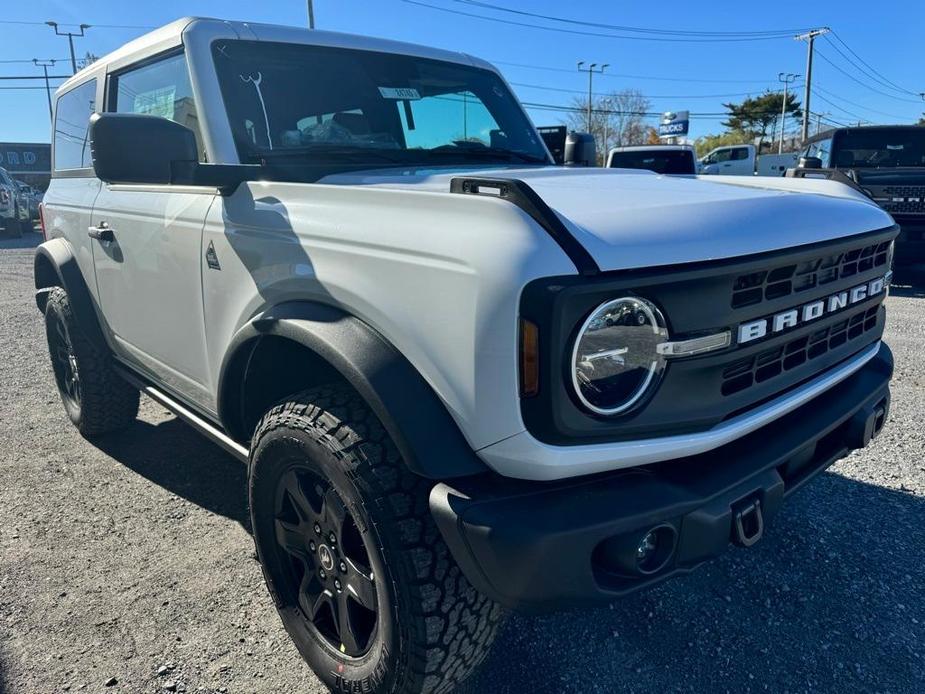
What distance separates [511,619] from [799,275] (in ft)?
4.97

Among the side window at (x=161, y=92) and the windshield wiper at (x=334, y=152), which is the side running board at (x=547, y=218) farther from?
the side window at (x=161, y=92)

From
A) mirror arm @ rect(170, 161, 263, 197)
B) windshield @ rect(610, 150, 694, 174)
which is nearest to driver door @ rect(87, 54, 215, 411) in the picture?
mirror arm @ rect(170, 161, 263, 197)

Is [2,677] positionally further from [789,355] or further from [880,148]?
[880,148]

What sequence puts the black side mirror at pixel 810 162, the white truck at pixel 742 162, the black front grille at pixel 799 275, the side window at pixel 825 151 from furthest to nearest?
the white truck at pixel 742 162 < the side window at pixel 825 151 < the black side mirror at pixel 810 162 < the black front grille at pixel 799 275

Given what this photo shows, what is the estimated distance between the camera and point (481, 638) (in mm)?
1826

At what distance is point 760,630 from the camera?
2.39m

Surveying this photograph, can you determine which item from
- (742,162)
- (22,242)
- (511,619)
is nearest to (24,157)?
(22,242)

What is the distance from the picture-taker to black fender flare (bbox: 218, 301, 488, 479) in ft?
5.23

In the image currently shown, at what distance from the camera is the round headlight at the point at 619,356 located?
154 centimetres

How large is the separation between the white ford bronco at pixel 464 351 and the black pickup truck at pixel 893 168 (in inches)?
272

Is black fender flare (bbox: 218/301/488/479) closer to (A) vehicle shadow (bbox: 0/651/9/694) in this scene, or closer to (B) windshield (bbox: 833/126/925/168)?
(A) vehicle shadow (bbox: 0/651/9/694)

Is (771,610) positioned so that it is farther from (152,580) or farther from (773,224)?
(152,580)

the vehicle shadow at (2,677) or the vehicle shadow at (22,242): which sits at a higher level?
the vehicle shadow at (22,242)

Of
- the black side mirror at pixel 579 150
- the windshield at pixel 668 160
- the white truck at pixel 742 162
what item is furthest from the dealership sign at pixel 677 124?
the black side mirror at pixel 579 150
